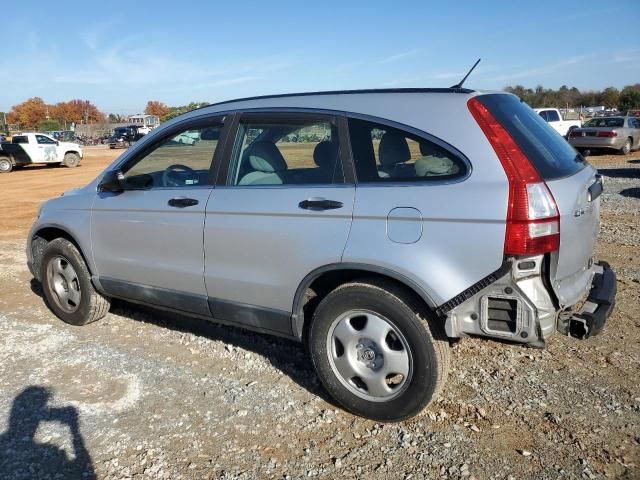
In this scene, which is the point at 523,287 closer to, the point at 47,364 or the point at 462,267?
the point at 462,267

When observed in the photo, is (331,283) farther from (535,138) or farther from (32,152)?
(32,152)

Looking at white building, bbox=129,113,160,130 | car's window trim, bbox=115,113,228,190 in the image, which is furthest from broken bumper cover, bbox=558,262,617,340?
white building, bbox=129,113,160,130

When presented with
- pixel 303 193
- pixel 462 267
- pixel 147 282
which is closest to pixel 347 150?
pixel 303 193

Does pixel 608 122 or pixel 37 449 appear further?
pixel 608 122

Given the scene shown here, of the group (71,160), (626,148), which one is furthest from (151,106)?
(626,148)

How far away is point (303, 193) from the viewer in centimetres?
Answer: 322

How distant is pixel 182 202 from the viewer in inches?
147

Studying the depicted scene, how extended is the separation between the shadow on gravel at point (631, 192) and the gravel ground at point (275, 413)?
709 cm

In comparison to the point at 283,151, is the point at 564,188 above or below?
below

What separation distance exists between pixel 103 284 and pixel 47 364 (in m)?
0.75

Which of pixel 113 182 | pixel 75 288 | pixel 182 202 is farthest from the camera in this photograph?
pixel 75 288

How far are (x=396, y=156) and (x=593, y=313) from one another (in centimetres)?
136

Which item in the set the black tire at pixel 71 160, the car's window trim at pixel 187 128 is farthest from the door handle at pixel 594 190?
the black tire at pixel 71 160

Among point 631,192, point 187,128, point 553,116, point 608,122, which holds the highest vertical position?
point 187,128
